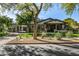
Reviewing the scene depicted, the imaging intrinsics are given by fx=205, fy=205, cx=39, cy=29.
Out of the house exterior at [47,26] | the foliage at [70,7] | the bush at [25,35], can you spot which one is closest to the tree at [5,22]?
the house exterior at [47,26]

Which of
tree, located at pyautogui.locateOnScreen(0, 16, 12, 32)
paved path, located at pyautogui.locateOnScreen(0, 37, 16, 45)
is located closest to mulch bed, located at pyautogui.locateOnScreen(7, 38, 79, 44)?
paved path, located at pyautogui.locateOnScreen(0, 37, 16, 45)

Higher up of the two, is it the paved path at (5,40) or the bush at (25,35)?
the bush at (25,35)

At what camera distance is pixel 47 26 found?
570 centimetres

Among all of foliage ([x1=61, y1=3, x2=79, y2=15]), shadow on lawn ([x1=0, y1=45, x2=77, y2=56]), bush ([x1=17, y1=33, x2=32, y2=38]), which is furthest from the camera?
bush ([x1=17, y1=33, x2=32, y2=38])

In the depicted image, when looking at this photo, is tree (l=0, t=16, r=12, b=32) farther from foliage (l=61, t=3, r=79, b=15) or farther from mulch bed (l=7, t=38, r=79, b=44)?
foliage (l=61, t=3, r=79, b=15)

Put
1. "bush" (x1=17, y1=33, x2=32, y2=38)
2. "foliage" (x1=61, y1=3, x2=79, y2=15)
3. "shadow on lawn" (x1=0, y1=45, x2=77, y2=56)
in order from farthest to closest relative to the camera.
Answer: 1. "bush" (x1=17, y1=33, x2=32, y2=38)
2. "foliage" (x1=61, y1=3, x2=79, y2=15)
3. "shadow on lawn" (x1=0, y1=45, x2=77, y2=56)

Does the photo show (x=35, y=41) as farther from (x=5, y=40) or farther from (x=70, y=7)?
(x=70, y=7)

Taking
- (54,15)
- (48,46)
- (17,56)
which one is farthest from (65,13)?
(17,56)

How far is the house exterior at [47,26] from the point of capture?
562 centimetres

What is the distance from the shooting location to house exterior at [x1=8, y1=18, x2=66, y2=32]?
562 cm

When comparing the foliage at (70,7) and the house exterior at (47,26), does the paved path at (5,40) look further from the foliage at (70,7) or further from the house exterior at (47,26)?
the foliage at (70,7)

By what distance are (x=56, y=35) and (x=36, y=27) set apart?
23.6 inches

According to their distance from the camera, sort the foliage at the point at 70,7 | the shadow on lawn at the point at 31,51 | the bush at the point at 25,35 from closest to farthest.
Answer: the shadow on lawn at the point at 31,51 → the foliage at the point at 70,7 → the bush at the point at 25,35

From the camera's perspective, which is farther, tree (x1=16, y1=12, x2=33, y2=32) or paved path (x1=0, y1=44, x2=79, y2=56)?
tree (x1=16, y1=12, x2=33, y2=32)
